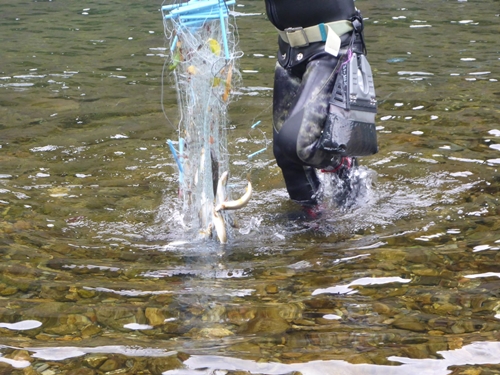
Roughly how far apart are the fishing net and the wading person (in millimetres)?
466

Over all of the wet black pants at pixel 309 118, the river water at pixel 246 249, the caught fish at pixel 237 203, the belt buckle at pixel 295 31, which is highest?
the belt buckle at pixel 295 31

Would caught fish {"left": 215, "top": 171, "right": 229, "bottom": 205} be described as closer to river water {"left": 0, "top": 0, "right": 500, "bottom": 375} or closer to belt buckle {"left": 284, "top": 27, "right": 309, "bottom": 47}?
river water {"left": 0, "top": 0, "right": 500, "bottom": 375}

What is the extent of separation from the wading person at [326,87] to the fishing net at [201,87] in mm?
466

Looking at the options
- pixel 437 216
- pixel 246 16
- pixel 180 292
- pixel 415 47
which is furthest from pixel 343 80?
pixel 246 16

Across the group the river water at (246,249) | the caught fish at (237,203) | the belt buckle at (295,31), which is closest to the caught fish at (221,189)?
the caught fish at (237,203)

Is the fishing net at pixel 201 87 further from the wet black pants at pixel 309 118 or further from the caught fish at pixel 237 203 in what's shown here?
the wet black pants at pixel 309 118

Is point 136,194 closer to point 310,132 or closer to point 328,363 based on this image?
point 310,132

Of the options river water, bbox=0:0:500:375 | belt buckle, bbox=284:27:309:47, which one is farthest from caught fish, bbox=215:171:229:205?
belt buckle, bbox=284:27:309:47

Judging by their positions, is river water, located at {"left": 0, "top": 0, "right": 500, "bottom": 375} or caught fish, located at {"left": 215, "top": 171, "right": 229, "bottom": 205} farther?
caught fish, located at {"left": 215, "top": 171, "right": 229, "bottom": 205}

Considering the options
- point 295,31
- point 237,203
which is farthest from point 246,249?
point 295,31

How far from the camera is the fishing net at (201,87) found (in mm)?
4738

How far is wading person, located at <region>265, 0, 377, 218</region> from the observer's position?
197 inches

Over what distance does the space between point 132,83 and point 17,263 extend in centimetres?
607

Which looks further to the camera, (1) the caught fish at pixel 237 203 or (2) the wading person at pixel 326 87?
(2) the wading person at pixel 326 87
